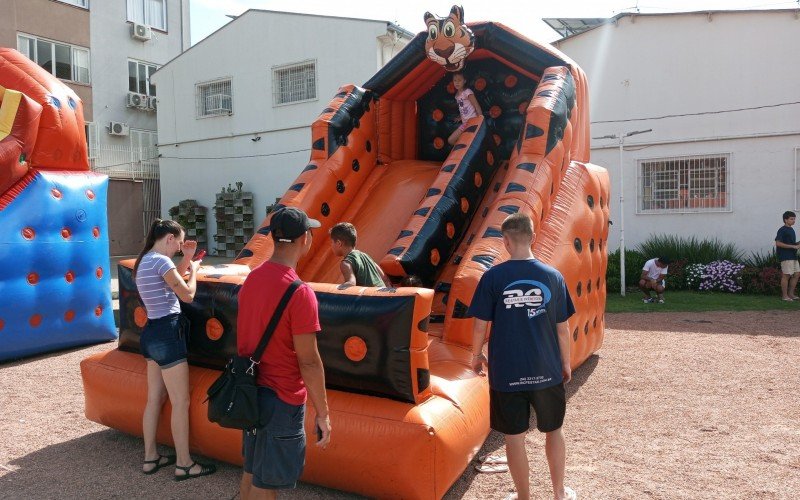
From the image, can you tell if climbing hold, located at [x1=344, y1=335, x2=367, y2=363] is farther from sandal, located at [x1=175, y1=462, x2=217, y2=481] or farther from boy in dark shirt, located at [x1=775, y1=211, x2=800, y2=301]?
boy in dark shirt, located at [x1=775, y1=211, x2=800, y2=301]

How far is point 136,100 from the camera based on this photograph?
21547 millimetres

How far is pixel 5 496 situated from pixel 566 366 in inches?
125

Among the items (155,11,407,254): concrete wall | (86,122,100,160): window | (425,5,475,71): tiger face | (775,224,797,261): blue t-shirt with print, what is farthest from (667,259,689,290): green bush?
(86,122,100,160): window

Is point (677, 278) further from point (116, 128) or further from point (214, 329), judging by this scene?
point (116, 128)

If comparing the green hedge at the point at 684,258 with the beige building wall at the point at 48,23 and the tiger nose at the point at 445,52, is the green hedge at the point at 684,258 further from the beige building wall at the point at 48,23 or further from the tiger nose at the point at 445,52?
the beige building wall at the point at 48,23

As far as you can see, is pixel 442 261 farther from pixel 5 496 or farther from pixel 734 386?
pixel 5 496

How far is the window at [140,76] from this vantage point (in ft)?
71.5

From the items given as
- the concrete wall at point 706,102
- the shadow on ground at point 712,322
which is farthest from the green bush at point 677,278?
the shadow on ground at point 712,322

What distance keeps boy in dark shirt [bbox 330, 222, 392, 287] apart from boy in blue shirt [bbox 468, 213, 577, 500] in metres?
1.11

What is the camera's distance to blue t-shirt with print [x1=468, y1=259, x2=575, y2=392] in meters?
3.16

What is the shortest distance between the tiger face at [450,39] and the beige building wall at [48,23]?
1613cm

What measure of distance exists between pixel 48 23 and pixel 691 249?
18.3m

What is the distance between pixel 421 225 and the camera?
5578mm

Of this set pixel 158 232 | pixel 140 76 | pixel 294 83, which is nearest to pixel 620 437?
pixel 158 232
